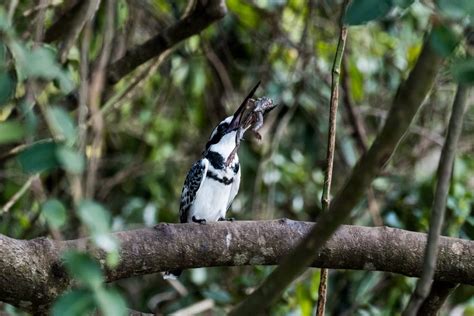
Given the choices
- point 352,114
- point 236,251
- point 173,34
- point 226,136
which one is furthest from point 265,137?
point 236,251

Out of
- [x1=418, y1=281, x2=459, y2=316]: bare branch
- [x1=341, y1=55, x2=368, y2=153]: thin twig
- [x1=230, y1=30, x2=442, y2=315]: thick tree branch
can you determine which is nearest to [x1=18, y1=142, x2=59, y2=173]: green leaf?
[x1=230, y1=30, x2=442, y2=315]: thick tree branch

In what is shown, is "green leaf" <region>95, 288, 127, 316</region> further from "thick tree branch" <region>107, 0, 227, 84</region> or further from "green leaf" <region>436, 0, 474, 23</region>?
"thick tree branch" <region>107, 0, 227, 84</region>

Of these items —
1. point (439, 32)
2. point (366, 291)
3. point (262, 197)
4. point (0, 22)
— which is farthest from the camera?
point (262, 197)

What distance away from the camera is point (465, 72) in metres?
1.09

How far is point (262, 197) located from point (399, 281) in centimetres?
108

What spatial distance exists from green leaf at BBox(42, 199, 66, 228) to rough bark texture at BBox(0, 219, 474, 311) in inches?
40.1

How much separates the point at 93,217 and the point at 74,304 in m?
0.12

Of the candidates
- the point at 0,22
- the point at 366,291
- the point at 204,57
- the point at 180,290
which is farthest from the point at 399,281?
the point at 0,22

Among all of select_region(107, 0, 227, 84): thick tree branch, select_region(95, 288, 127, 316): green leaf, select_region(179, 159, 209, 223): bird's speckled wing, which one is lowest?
select_region(95, 288, 127, 316): green leaf

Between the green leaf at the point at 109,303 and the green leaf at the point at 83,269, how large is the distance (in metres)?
0.01

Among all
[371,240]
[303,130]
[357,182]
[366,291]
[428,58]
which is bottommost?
[357,182]

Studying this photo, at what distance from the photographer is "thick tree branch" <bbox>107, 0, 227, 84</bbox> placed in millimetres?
2863

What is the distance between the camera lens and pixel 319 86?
15.4 ft

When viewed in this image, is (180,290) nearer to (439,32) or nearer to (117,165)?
(117,165)
